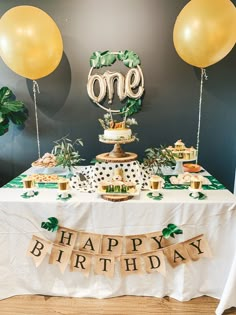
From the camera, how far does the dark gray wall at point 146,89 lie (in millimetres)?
2264

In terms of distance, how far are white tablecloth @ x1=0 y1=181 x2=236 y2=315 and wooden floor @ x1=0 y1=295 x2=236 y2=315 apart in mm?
36

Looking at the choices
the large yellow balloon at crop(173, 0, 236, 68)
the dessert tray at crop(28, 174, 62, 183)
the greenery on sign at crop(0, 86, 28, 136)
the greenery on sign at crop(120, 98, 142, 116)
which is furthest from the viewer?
the greenery on sign at crop(120, 98, 142, 116)

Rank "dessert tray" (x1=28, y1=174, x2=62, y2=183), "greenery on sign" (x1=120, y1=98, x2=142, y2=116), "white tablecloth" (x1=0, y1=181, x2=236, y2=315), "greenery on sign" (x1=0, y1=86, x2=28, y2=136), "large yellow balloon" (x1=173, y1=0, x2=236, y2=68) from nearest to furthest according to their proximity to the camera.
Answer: "white tablecloth" (x1=0, y1=181, x2=236, y2=315)
"large yellow balloon" (x1=173, y1=0, x2=236, y2=68)
"dessert tray" (x1=28, y1=174, x2=62, y2=183)
"greenery on sign" (x1=0, y1=86, x2=28, y2=136)
"greenery on sign" (x1=120, y1=98, x2=142, y2=116)

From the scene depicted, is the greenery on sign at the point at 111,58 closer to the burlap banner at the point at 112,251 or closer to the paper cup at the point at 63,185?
the paper cup at the point at 63,185

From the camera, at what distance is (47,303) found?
65.4 inches

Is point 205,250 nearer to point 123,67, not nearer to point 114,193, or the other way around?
point 114,193

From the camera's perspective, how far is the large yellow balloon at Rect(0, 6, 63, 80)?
1.78 meters

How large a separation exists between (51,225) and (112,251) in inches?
15.1

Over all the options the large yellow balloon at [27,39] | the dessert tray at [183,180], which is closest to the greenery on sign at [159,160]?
the dessert tray at [183,180]

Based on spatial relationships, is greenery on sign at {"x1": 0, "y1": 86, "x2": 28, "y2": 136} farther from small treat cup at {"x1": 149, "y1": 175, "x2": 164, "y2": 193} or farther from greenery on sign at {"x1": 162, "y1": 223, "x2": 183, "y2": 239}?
greenery on sign at {"x1": 162, "y1": 223, "x2": 183, "y2": 239}

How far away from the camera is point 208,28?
5.72ft

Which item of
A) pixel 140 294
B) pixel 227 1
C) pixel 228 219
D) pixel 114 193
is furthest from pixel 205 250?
pixel 227 1

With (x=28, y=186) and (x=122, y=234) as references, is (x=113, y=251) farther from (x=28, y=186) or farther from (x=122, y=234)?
(x=28, y=186)

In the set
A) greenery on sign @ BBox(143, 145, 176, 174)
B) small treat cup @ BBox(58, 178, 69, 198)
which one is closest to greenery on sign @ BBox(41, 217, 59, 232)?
small treat cup @ BBox(58, 178, 69, 198)
